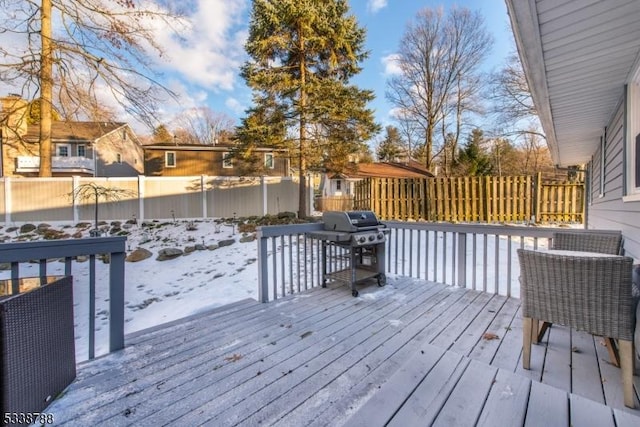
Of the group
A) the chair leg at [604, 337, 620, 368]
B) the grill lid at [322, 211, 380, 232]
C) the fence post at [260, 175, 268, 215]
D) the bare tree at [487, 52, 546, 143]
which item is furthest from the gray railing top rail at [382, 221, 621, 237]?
the bare tree at [487, 52, 546, 143]

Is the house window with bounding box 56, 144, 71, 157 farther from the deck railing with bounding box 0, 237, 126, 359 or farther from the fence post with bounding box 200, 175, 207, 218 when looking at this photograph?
the deck railing with bounding box 0, 237, 126, 359

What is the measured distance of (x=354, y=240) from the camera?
3467mm

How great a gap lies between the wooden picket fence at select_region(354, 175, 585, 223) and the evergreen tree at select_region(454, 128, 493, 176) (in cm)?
717

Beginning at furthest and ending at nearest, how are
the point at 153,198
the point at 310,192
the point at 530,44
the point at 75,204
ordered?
the point at 310,192
the point at 153,198
the point at 75,204
the point at 530,44

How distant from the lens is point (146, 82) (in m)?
8.21

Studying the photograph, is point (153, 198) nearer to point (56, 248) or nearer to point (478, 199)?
point (56, 248)

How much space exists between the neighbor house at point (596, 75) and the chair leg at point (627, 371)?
142 cm

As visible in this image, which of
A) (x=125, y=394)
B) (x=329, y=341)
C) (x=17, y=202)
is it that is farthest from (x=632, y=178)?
(x=17, y=202)

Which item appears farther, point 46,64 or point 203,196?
point 203,196

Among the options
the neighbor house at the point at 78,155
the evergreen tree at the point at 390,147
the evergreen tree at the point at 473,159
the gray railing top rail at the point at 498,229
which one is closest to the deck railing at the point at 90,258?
the gray railing top rail at the point at 498,229

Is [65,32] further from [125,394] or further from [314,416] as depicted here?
[314,416]

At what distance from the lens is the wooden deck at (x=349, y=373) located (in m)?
1.14

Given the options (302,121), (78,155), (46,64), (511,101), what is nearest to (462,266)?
(302,121)

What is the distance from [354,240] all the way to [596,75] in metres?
2.81
